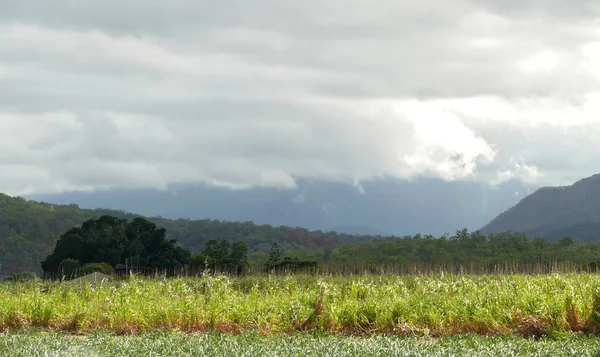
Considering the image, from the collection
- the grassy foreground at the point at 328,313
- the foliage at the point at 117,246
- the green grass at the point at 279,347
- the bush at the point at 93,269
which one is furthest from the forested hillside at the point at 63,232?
the green grass at the point at 279,347

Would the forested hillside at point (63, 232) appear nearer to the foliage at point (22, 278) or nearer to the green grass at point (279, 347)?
the foliage at point (22, 278)

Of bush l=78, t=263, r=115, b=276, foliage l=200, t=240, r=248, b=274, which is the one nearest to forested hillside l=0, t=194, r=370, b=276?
foliage l=200, t=240, r=248, b=274

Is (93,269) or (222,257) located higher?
(222,257)

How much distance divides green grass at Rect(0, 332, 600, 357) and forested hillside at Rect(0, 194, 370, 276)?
76957 mm

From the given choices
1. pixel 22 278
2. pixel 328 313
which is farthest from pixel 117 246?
pixel 328 313

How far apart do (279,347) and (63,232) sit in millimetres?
109580

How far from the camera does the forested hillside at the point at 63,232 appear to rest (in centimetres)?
10775

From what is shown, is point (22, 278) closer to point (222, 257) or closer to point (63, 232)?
point (222, 257)

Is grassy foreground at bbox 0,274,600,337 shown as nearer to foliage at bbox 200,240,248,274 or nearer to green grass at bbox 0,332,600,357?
green grass at bbox 0,332,600,357

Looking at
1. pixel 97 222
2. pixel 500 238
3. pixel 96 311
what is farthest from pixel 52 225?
pixel 96 311

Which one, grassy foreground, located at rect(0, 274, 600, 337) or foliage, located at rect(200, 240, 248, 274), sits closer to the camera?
grassy foreground, located at rect(0, 274, 600, 337)

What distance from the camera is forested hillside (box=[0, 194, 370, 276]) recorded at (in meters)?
108

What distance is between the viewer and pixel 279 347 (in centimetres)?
1020

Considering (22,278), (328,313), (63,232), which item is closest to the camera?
(328,313)
